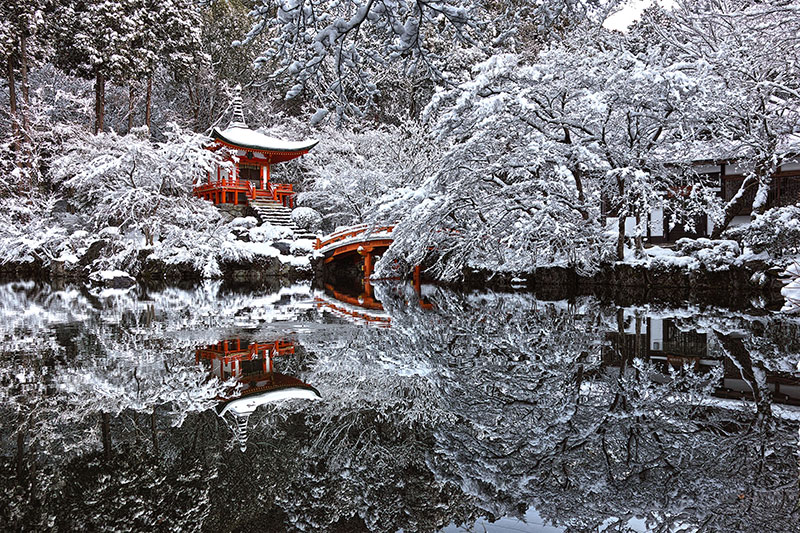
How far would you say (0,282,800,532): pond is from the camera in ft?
9.06

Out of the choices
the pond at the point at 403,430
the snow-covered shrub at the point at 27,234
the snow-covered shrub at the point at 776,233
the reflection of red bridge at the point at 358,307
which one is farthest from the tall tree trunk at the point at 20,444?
the snow-covered shrub at the point at 27,234

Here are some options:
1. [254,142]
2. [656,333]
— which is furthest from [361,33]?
[254,142]

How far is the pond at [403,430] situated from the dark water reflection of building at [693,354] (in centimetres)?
4

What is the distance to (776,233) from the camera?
12.2 meters

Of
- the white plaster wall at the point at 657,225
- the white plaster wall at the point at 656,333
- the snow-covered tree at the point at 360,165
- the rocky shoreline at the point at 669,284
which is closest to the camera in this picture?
the white plaster wall at the point at 656,333

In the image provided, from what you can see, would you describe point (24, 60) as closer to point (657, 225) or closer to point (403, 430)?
point (657, 225)

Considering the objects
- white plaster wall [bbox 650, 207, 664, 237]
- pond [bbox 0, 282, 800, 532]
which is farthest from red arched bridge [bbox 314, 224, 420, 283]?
pond [bbox 0, 282, 800, 532]

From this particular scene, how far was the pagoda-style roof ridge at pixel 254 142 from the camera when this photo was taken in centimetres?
2409

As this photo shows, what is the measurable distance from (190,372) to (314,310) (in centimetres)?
580

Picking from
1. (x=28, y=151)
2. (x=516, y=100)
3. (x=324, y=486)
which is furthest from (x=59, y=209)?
(x=324, y=486)

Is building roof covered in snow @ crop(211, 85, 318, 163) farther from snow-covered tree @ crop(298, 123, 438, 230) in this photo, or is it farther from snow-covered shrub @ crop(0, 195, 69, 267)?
snow-covered shrub @ crop(0, 195, 69, 267)

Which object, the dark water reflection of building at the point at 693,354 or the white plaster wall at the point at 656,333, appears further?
the white plaster wall at the point at 656,333

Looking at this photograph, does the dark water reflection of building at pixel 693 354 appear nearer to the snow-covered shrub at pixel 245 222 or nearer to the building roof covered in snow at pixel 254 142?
the snow-covered shrub at pixel 245 222

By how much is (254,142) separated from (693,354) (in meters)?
21.1
